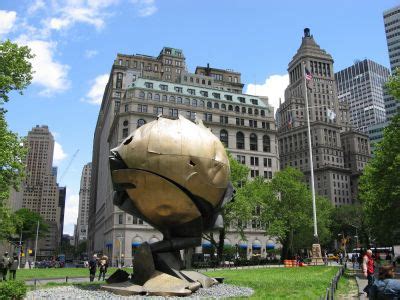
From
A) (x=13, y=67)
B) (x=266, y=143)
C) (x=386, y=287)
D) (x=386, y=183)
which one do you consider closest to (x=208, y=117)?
(x=266, y=143)

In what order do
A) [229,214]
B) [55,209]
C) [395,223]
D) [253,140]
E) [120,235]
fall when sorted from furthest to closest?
1. [55,209]
2. [253,140]
3. [120,235]
4. [229,214]
5. [395,223]

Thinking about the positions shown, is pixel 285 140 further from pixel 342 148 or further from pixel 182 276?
pixel 182 276

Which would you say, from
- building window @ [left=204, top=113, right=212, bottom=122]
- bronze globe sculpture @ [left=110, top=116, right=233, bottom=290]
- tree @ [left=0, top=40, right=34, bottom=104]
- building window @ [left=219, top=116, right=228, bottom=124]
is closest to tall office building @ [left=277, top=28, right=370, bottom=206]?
building window @ [left=219, top=116, right=228, bottom=124]

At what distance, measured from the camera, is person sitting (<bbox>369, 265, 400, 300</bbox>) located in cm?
686

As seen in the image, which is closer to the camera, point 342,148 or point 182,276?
point 182,276

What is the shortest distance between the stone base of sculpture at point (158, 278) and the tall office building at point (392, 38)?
14175cm

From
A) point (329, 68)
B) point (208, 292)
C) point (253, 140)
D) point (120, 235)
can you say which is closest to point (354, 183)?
point (329, 68)

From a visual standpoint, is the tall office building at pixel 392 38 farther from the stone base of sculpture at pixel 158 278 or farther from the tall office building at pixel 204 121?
the stone base of sculpture at pixel 158 278

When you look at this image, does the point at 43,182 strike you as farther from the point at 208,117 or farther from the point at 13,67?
the point at 13,67

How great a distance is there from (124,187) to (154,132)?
8.52 ft

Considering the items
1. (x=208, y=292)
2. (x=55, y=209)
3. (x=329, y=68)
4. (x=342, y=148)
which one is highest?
(x=329, y=68)

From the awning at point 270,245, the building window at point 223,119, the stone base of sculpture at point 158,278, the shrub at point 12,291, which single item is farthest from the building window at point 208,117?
the shrub at point 12,291

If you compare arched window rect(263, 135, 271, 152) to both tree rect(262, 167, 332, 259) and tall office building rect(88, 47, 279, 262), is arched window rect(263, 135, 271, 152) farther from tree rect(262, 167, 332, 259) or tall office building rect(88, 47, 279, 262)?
tree rect(262, 167, 332, 259)

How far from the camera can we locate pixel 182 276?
16297mm
